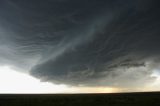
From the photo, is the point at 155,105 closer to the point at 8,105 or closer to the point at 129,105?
the point at 129,105

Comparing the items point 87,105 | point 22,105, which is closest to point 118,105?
point 87,105

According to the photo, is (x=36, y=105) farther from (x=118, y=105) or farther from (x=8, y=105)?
(x=118, y=105)

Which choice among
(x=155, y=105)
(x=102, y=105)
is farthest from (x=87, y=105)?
(x=155, y=105)

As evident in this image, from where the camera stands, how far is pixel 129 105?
113ft

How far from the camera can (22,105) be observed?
3509 cm

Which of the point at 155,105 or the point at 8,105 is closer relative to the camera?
the point at 155,105

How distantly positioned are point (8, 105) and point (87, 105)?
13.3 meters

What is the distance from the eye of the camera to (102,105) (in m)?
34.9

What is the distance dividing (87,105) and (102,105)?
2541 millimetres

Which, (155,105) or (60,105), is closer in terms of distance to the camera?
(155,105)

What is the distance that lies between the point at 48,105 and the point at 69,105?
3.55 m

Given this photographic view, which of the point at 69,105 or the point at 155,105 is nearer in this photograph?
the point at 155,105

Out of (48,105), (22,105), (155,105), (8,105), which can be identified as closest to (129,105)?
(155,105)

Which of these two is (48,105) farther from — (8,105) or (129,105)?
(129,105)
